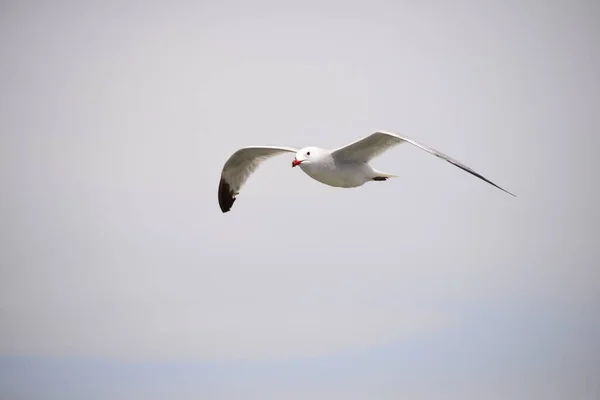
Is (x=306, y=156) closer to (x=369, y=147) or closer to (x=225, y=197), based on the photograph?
(x=369, y=147)

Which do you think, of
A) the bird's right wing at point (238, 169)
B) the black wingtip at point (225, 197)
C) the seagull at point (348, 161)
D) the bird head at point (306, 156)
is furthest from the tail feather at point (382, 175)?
the black wingtip at point (225, 197)

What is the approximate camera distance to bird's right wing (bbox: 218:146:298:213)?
41.1 feet

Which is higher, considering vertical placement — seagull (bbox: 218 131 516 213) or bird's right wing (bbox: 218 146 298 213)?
bird's right wing (bbox: 218 146 298 213)

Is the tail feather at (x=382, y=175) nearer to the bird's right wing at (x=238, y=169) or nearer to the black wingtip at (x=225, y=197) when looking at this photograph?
the bird's right wing at (x=238, y=169)

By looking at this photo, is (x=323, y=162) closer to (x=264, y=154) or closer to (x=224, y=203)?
(x=264, y=154)

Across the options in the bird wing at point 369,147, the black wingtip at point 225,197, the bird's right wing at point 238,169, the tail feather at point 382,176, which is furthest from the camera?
the black wingtip at point 225,197

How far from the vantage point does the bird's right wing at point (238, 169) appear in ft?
41.1

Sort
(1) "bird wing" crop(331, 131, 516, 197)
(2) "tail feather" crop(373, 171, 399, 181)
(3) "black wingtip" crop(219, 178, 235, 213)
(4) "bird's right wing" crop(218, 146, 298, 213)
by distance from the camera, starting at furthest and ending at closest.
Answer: (3) "black wingtip" crop(219, 178, 235, 213) → (4) "bird's right wing" crop(218, 146, 298, 213) → (2) "tail feather" crop(373, 171, 399, 181) → (1) "bird wing" crop(331, 131, 516, 197)

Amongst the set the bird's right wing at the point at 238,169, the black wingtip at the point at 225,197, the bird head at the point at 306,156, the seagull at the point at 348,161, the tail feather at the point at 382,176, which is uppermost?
the bird's right wing at the point at 238,169

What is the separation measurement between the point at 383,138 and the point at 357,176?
0.74 metres

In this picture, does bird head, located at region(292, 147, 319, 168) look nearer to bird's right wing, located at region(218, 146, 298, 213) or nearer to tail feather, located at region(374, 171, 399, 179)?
tail feather, located at region(374, 171, 399, 179)

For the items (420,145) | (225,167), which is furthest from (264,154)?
(420,145)

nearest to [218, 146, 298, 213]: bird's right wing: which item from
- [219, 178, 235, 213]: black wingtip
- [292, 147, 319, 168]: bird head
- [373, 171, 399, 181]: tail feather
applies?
[219, 178, 235, 213]: black wingtip

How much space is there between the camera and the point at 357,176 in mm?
10930
